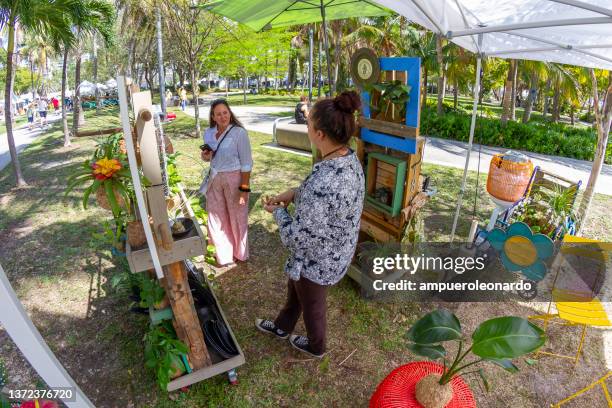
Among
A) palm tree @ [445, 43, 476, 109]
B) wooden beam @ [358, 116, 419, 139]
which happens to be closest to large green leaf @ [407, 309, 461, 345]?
wooden beam @ [358, 116, 419, 139]

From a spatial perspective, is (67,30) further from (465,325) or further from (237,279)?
(465,325)

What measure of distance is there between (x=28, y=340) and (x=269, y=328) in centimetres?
184

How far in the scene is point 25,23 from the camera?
637cm

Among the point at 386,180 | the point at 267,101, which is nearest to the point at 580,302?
the point at 386,180

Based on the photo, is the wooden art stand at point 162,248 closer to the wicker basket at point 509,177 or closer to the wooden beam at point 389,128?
the wooden beam at point 389,128

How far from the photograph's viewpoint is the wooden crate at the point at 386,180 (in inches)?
121

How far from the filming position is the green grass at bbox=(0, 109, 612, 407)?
8.31 feet

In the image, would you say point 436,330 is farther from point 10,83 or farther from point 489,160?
point 489,160

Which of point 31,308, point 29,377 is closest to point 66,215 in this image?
point 31,308

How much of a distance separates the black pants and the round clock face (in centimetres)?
184

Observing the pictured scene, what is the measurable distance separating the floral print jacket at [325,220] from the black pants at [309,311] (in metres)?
0.10

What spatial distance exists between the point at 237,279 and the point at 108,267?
4.89 ft

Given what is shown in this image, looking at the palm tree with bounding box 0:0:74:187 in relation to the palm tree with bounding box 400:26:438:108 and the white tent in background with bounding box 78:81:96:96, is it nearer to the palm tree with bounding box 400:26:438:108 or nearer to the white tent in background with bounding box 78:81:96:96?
the white tent in background with bounding box 78:81:96:96

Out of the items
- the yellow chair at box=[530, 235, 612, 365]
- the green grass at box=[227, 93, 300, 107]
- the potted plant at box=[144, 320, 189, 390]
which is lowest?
the potted plant at box=[144, 320, 189, 390]
